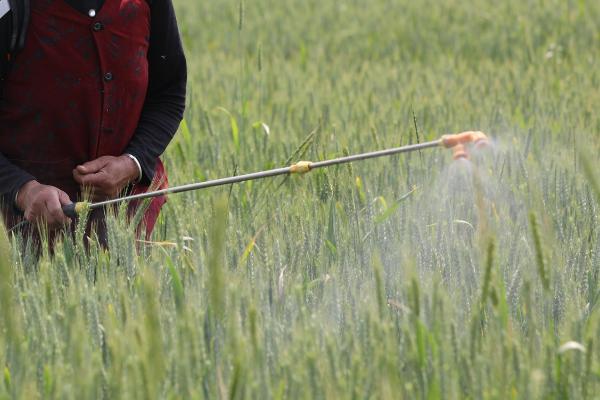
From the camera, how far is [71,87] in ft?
6.94

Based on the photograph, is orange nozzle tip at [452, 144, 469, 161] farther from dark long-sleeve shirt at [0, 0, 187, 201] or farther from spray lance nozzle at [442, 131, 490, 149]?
dark long-sleeve shirt at [0, 0, 187, 201]

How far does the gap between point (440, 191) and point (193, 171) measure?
86 cm

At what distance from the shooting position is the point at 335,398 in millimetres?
1286

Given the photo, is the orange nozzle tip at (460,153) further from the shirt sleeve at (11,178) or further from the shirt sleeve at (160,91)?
the shirt sleeve at (11,178)

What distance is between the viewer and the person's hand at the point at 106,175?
2.14 m

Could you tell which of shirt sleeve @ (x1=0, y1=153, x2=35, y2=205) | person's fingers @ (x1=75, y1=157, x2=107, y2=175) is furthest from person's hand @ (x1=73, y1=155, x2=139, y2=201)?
shirt sleeve @ (x1=0, y1=153, x2=35, y2=205)

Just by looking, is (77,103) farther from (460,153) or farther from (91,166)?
(460,153)

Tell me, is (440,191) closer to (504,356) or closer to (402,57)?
(504,356)

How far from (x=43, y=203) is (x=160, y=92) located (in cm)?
45

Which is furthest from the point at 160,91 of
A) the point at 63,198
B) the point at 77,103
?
the point at 63,198

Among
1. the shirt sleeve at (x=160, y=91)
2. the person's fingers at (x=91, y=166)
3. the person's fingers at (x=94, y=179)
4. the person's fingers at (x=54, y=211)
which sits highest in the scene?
the shirt sleeve at (x=160, y=91)

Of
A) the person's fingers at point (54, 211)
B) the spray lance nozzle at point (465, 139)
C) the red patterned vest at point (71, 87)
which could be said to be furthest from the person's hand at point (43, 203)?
the spray lance nozzle at point (465, 139)

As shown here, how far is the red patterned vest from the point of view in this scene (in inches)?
81.8

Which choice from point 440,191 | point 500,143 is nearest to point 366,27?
point 500,143
